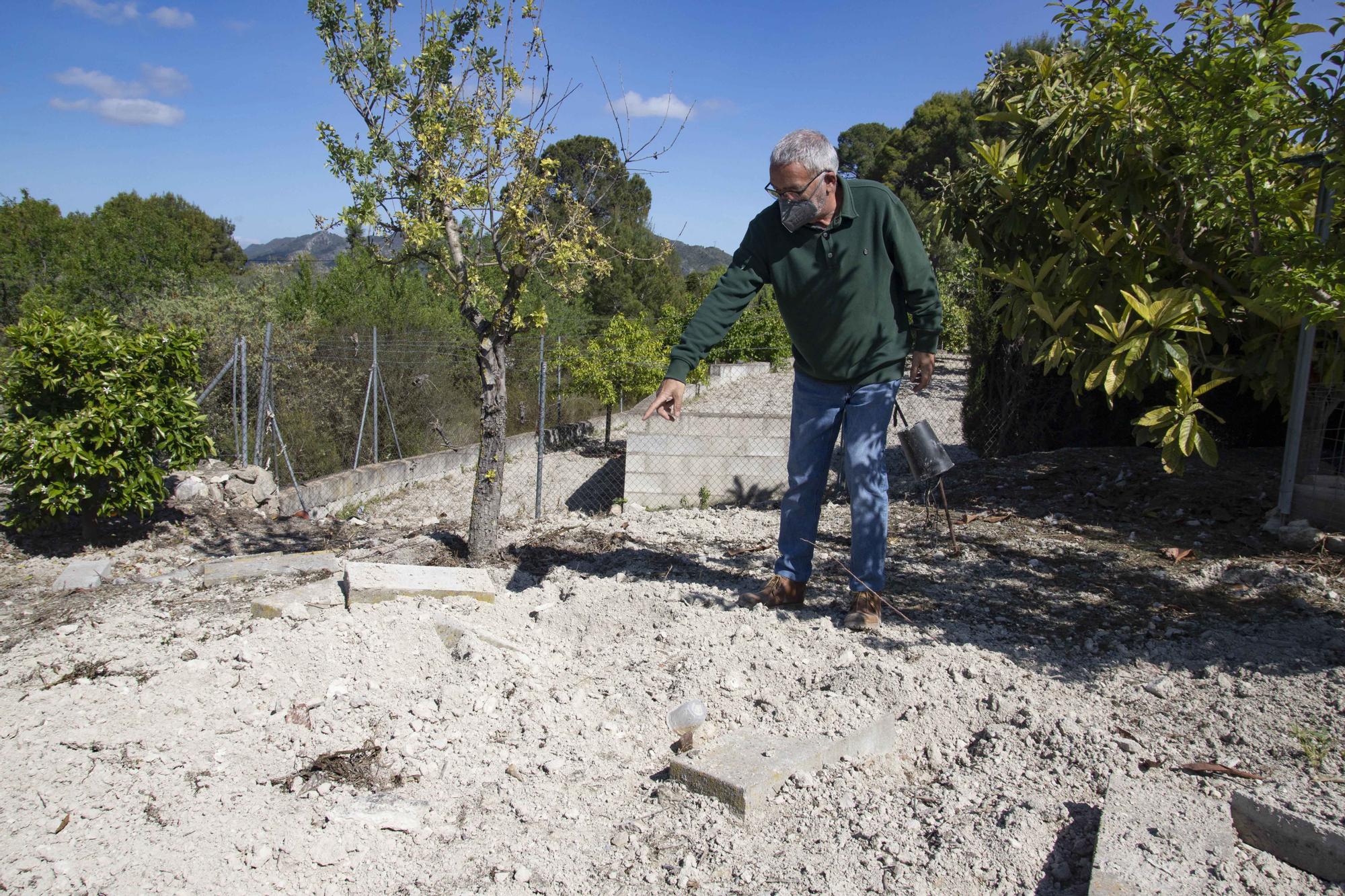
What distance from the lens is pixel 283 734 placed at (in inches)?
110

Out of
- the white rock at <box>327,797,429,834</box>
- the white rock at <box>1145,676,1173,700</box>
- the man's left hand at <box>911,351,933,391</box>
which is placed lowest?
the white rock at <box>327,797,429,834</box>

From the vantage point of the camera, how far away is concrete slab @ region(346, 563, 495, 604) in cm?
381

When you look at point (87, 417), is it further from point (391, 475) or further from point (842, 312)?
point (842, 312)

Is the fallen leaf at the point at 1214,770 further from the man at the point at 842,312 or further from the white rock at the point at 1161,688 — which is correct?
the man at the point at 842,312

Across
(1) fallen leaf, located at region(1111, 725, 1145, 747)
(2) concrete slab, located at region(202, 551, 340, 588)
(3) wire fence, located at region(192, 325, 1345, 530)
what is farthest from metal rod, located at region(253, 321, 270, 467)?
(1) fallen leaf, located at region(1111, 725, 1145, 747)

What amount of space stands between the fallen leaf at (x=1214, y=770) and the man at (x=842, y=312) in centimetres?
122

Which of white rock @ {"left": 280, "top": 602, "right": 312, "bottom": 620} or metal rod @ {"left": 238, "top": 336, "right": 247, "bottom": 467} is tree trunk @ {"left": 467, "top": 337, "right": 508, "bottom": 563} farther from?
metal rod @ {"left": 238, "top": 336, "right": 247, "bottom": 467}

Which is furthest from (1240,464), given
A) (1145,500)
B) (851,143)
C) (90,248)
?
(851,143)

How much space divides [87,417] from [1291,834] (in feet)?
20.1

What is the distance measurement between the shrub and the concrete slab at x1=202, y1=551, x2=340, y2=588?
111 cm

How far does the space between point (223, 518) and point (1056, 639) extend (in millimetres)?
5666

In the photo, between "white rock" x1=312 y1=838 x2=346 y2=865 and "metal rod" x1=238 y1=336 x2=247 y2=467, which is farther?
"metal rod" x1=238 y1=336 x2=247 y2=467

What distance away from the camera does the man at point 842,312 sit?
3.21 meters

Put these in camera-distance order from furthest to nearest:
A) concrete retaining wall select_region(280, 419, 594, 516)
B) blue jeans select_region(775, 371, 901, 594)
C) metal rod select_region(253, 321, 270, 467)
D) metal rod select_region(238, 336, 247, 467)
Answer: concrete retaining wall select_region(280, 419, 594, 516), metal rod select_region(253, 321, 270, 467), metal rod select_region(238, 336, 247, 467), blue jeans select_region(775, 371, 901, 594)
